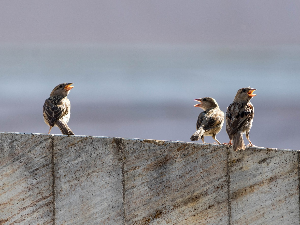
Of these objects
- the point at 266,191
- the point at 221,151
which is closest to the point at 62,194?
the point at 221,151

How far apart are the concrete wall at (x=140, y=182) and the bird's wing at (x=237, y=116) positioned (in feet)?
3.15

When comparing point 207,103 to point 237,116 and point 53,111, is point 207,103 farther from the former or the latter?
point 53,111

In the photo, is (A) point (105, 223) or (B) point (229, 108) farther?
(B) point (229, 108)

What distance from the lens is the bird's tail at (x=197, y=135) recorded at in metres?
7.58

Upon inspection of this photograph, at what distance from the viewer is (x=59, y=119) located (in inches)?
348

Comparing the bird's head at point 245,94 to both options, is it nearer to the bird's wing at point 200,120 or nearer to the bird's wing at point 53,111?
the bird's wing at point 200,120

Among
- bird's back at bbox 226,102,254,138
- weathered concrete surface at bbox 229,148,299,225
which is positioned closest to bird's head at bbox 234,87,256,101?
bird's back at bbox 226,102,254,138

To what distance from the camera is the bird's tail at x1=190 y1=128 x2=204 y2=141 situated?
7.58m

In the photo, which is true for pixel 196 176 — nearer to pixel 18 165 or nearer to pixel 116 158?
pixel 116 158

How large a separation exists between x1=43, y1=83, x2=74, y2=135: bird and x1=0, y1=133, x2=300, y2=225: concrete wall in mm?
1219

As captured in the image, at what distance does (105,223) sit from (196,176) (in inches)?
A: 67.5

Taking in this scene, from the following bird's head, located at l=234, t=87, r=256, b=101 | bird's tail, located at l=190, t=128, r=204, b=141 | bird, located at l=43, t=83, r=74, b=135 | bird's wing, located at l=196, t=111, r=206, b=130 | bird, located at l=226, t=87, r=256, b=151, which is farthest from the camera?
bird, located at l=43, t=83, r=74, b=135

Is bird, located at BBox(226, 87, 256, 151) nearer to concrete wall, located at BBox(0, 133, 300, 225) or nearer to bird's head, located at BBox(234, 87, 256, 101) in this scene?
bird's head, located at BBox(234, 87, 256, 101)

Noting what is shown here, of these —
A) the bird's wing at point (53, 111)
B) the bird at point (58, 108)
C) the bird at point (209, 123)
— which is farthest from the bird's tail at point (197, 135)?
the bird's wing at point (53, 111)
